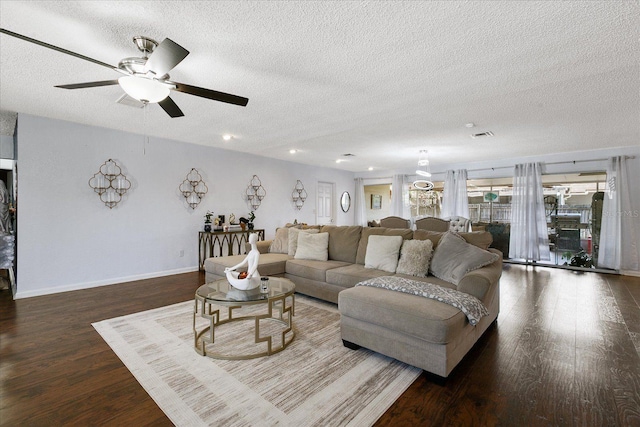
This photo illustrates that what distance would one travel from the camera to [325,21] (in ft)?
6.12

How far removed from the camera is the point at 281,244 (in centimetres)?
466

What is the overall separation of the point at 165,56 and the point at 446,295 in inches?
99.4

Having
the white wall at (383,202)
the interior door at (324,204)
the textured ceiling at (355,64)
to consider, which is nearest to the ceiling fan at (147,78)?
the textured ceiling at (355,64)

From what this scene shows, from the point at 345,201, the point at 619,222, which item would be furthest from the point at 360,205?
the point at 619,222

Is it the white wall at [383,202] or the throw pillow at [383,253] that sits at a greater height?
the white wall at [383,202]

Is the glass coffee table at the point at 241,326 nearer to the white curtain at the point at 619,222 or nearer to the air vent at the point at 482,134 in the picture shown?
the air vent at the point at 482,134

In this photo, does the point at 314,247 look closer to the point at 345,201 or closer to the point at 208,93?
the point at 208,93

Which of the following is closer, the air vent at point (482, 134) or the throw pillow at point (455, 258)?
the throw pillow at point (455, 258)

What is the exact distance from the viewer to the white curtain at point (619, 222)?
213 inches

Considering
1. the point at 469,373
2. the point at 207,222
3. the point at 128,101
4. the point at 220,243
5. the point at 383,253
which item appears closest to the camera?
the point at 469,373

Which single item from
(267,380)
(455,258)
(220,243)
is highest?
(455,258)

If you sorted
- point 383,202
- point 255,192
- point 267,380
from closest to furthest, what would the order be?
1. point 267,380
2. point 255,192
3. point 383,202

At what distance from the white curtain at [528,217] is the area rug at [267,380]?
5694 mm

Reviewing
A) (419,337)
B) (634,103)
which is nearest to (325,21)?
(419,337)
